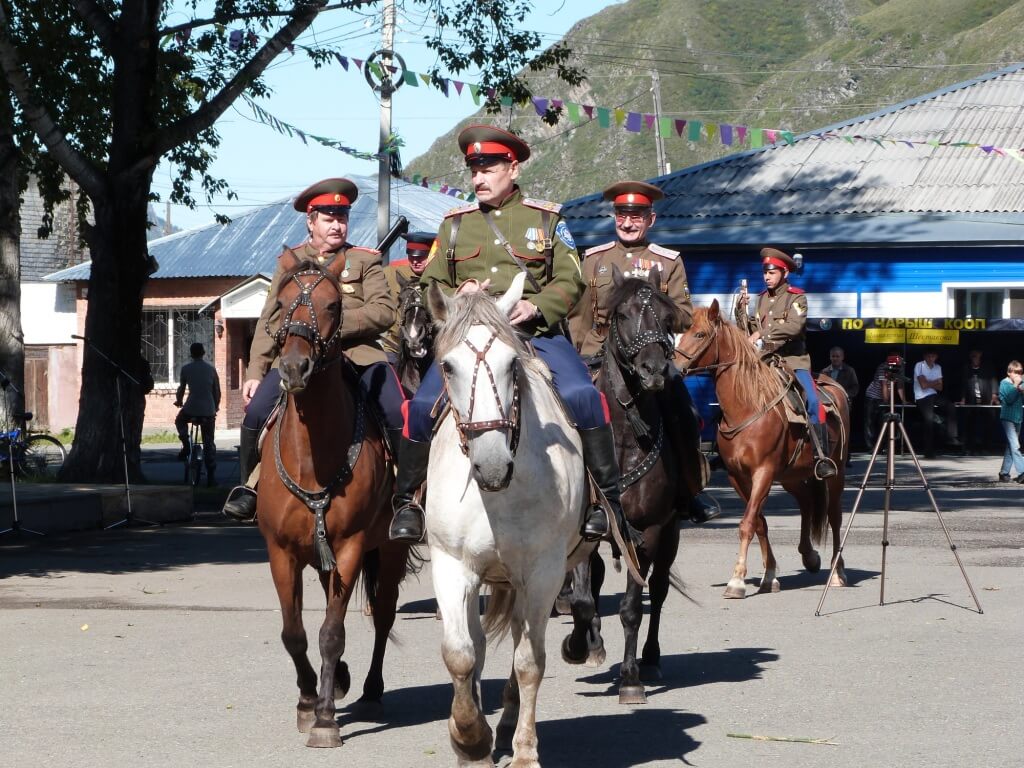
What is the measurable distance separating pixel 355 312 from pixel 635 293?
1.60 metres

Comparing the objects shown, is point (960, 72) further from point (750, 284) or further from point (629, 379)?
point (629, 379)

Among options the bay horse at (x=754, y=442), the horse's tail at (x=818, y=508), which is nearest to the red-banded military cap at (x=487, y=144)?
the bay horse at (x=754, y=442)

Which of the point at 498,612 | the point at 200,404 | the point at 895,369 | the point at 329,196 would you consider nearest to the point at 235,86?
the point at 200,404

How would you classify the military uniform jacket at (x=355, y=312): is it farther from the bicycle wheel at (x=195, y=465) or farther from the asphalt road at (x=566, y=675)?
the bicycle wheel at (x=195, y=465)

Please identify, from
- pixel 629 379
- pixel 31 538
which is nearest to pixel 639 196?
pixel 629 379

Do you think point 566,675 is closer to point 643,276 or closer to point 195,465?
point 643,276

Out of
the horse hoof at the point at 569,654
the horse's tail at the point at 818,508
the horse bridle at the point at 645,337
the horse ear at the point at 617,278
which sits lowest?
the horse hoof at the point at 569,654

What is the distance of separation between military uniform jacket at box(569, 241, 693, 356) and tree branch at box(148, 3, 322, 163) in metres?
10.1

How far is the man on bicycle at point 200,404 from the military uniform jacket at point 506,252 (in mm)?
14973

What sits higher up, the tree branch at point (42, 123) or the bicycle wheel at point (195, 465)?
the tree branch at point (42, 123)

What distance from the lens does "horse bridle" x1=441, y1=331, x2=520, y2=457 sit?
577cm

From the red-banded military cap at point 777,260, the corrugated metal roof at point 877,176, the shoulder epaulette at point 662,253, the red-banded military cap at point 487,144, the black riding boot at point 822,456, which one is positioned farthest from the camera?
the corrugated metal roof at point 877,176

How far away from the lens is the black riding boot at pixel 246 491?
26.5 feet

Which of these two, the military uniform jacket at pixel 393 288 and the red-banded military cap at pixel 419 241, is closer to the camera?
the military uniform jacket at pixel 393 288
